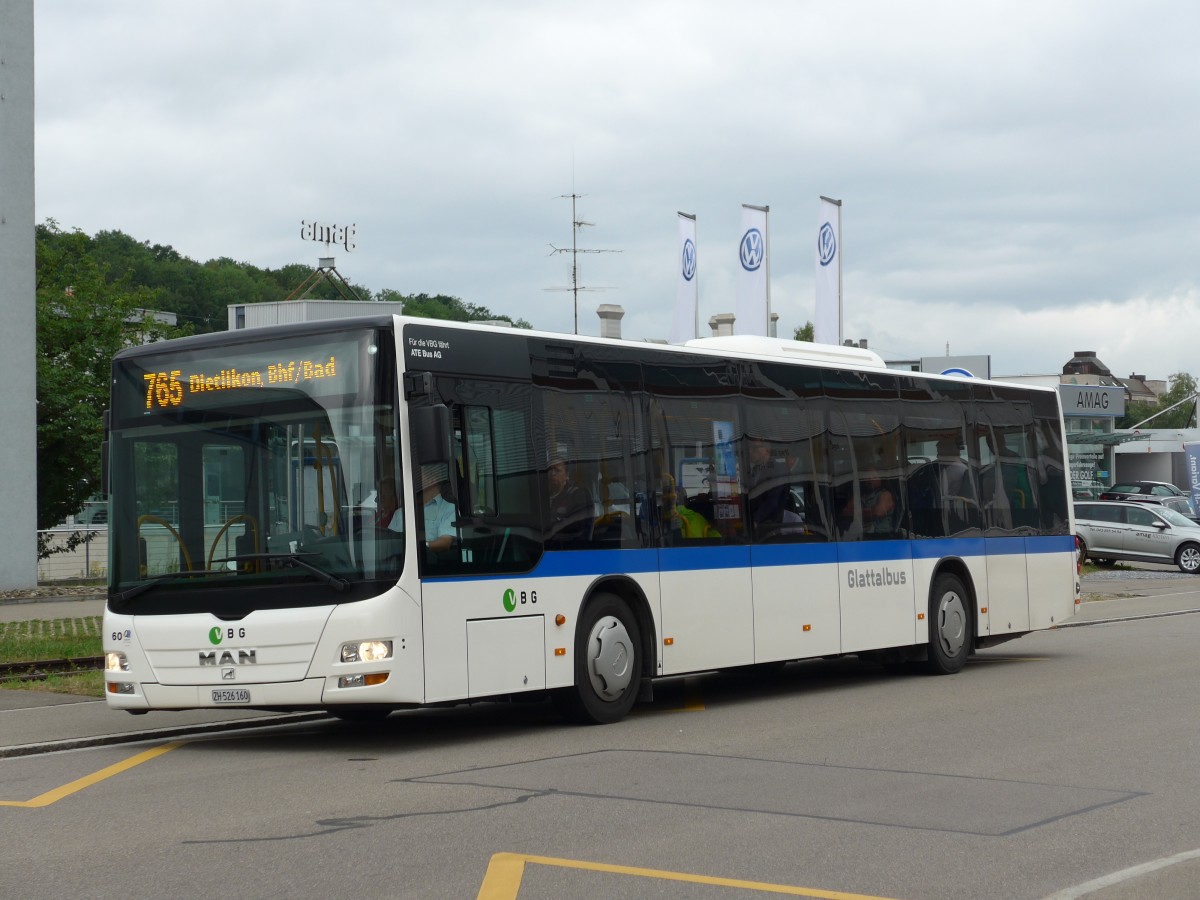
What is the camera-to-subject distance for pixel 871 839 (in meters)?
7.45

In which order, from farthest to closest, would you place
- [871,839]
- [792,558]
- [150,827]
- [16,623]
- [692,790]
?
[16,623] < [792,558] < [692,790] < [150,827] < [871,839]

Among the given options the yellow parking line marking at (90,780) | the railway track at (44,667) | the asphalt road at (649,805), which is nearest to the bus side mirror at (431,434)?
the asphalt road at (649,805)

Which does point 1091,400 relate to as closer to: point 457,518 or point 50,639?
point 50,639

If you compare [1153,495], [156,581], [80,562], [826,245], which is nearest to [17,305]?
[80,562]

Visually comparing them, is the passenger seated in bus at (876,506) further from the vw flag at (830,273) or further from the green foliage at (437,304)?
the green foliage at (437,304)

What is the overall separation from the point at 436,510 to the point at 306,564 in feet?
3.13

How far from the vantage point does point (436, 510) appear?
10.8 metres

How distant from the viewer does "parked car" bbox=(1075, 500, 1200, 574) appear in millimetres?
38750

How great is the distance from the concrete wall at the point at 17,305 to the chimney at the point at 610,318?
17079 millimetres

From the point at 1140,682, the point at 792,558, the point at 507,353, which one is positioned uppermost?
the point at 507,353

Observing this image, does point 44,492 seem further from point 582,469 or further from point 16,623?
point 582,469

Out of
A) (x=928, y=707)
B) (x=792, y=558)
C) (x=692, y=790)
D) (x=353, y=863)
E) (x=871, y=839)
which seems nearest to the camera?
(x=353, y=863)

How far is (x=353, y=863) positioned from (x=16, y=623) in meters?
19.6

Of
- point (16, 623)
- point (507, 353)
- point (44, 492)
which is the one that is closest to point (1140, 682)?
point (507, 353)
